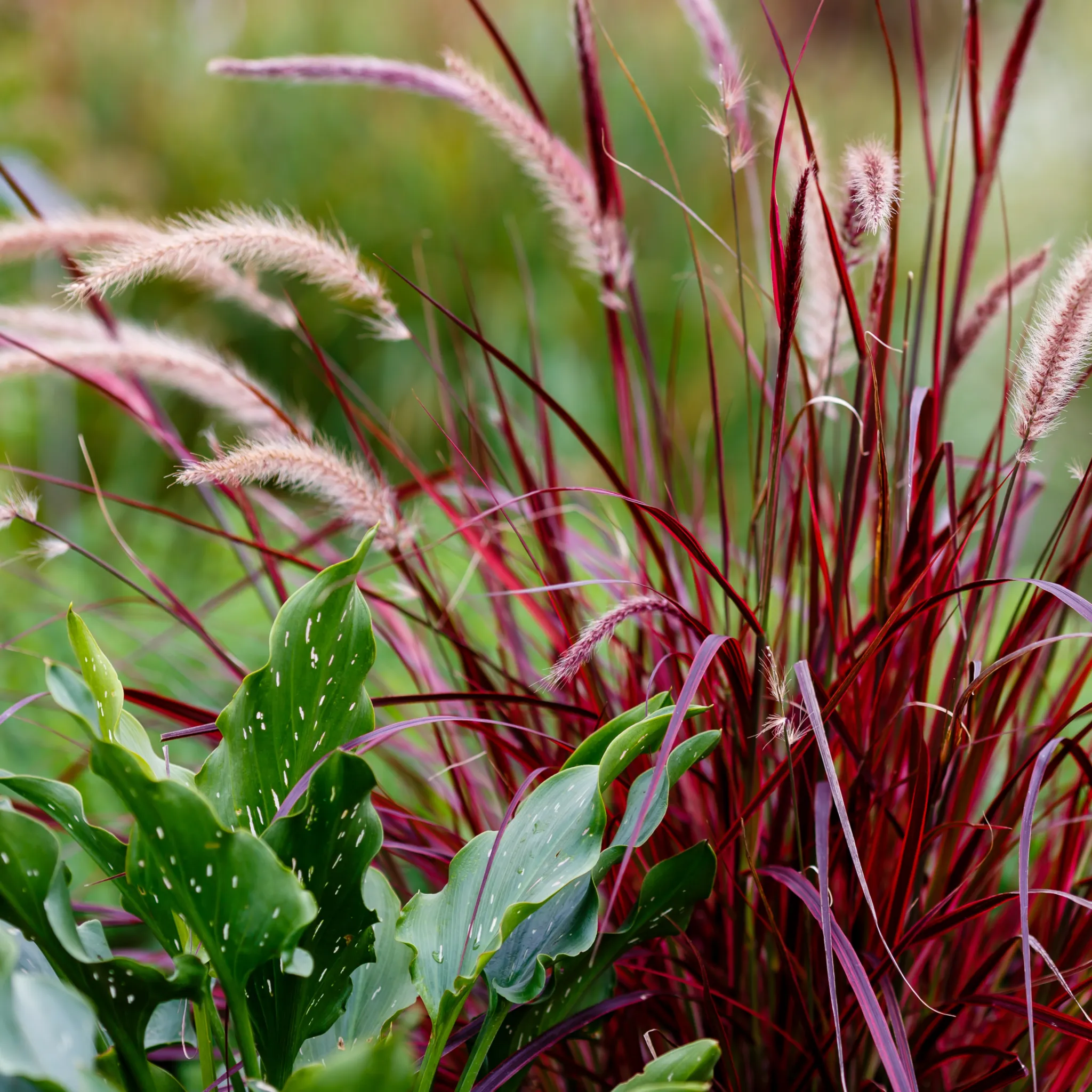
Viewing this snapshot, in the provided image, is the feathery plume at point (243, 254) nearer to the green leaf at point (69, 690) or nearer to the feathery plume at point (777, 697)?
the green leaf at point (69, 690)

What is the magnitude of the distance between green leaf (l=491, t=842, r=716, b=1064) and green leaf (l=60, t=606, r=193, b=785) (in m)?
0.22

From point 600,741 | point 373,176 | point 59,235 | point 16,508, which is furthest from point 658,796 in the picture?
point 373,176

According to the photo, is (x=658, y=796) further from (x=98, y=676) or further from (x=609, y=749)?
(x=98, y=676)

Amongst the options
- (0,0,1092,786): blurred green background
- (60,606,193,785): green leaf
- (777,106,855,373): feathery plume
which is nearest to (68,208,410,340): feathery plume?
(60,606,193,785): green leaf

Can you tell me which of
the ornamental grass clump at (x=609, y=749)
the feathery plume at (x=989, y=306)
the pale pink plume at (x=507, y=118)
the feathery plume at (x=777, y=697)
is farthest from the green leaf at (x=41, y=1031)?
the feathery plume at (x=989, y=306)

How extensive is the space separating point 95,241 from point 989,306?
0.69m

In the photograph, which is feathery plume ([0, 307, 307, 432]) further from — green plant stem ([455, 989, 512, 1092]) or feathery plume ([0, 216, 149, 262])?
green plant stem ([455, 989, 512, 1092])

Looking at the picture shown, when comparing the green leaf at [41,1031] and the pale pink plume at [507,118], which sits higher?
the pale pink plume at [507,118]

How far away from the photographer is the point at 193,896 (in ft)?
1.38

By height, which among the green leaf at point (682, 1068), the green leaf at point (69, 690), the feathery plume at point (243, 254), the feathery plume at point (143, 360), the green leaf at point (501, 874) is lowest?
the green leaf at point (682, 1068)

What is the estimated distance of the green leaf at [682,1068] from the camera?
420 millimetres

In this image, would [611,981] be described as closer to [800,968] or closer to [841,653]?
[800,968]

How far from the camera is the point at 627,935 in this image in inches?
20.7

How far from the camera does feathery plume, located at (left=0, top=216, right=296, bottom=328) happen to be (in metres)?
0.69
